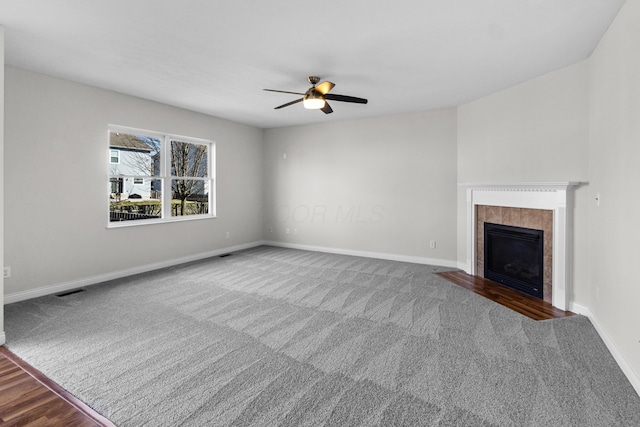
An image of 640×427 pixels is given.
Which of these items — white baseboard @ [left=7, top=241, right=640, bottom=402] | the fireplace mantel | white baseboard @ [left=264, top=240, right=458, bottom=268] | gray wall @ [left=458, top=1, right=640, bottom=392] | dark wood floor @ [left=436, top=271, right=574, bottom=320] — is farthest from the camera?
white baseboard @ [left=264, top=240, right=458, bottom=268]

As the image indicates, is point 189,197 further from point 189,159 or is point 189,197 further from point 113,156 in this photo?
point 113,156

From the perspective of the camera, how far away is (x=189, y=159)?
5.79 meters

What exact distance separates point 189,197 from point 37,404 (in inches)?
167

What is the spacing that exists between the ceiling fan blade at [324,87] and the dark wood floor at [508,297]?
3.08 meters

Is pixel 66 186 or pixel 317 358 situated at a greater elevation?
pixel 66 186

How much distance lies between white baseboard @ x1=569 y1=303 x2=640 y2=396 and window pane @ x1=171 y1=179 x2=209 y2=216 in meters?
5.81

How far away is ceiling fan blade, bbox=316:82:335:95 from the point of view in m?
3.33

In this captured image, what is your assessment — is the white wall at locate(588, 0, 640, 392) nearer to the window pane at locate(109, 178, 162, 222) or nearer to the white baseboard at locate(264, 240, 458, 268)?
the white baseboard at locate(264, 240, 458, 268)

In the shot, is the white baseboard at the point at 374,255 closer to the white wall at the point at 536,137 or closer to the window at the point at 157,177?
the white wall at the point at 536,137

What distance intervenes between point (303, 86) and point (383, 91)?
1139 mm

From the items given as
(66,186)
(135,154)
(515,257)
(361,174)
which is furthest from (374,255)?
(66,186)

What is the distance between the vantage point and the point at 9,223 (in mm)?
3492

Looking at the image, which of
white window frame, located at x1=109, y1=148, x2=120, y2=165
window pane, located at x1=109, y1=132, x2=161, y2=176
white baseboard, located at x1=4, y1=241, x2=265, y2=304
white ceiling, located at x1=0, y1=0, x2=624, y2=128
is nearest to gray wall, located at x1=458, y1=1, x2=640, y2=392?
white ceiling, located at x1=0, y1=0, x2=624, y2=128

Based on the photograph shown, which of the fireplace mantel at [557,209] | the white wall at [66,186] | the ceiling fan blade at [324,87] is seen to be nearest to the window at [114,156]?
the white wall at [66,186]
